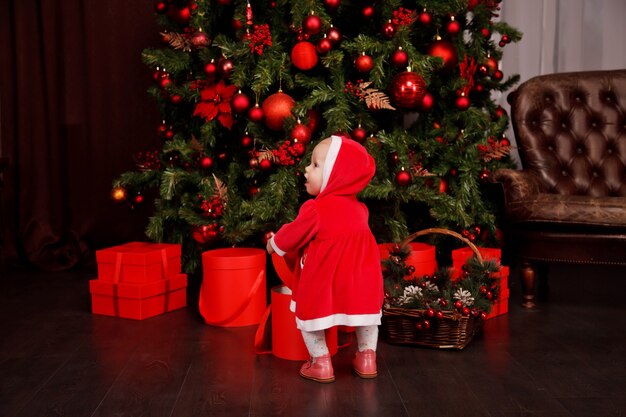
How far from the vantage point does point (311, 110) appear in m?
3.11

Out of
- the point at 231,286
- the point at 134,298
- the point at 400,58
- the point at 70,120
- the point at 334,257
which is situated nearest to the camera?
the point at 334,257

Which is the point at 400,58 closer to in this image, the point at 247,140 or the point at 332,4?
A: the point at 332,4

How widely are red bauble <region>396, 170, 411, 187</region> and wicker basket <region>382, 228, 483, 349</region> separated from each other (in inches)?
29.2

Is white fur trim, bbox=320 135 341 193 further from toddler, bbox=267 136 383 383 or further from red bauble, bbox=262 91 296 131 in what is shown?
red bauble, bbox=262 91 296 131

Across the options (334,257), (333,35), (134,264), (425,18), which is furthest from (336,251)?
(425,18)

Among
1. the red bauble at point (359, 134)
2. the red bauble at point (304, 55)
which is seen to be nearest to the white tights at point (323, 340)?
the red bauble at point (359, 134)

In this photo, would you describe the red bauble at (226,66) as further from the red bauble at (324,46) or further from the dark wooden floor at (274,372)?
the dark wooden floor at (274,372)

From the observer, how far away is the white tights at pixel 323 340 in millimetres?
2076

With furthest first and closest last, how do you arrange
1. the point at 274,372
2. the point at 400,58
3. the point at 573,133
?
the point at 573,133 < the point at 400,58 < the point at 274,372

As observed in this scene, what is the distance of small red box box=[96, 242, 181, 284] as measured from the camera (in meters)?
2.83

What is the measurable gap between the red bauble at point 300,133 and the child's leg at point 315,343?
1086mm

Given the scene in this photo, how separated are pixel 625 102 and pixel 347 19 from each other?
1.56 meters

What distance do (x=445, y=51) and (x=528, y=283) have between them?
1154mm

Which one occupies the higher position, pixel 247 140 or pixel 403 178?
pixel 247 140
